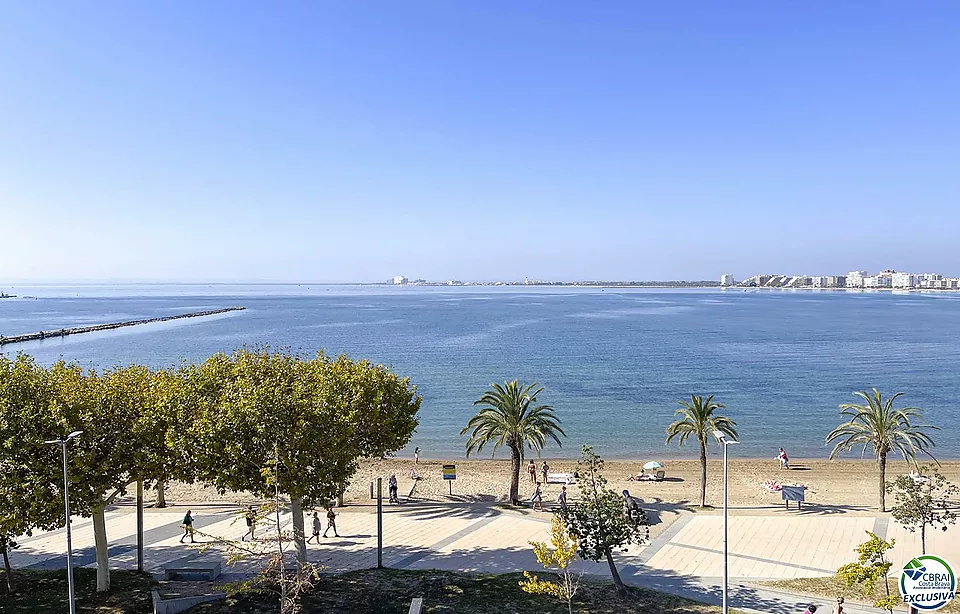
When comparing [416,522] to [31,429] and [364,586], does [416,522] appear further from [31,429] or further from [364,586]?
[31,429]

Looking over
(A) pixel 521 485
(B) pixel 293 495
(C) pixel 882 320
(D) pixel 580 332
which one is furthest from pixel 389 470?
(C) pixel 882 320

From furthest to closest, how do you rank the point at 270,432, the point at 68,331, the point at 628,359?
1. the point at 68,331
2. the point at 628,359
3. the point at 270,432

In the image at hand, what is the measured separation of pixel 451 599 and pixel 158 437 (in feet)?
30.6

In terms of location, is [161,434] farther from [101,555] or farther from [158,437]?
[101,555]

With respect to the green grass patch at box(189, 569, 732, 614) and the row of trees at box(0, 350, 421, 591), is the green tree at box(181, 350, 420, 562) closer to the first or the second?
the row of trees at box(0, 350, 421, 591)

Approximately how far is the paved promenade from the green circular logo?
4038 millimetres

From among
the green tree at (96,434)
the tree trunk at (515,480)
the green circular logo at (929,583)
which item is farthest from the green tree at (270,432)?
the green circular logo at (929,583)

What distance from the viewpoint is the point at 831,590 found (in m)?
18.1

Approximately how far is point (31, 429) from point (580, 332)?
11798 cm

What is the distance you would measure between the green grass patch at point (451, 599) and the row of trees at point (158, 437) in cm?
205

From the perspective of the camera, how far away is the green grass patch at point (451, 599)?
16.6 m

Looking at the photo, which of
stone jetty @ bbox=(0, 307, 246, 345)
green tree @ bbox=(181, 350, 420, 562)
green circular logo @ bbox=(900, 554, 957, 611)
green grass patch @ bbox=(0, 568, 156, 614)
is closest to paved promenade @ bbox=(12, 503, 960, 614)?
A: green grass patch @ bbox=(0, 568, 156, 614)

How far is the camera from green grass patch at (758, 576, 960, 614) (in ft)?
56.4

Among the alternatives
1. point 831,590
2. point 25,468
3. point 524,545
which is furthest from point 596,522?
point 25,468
